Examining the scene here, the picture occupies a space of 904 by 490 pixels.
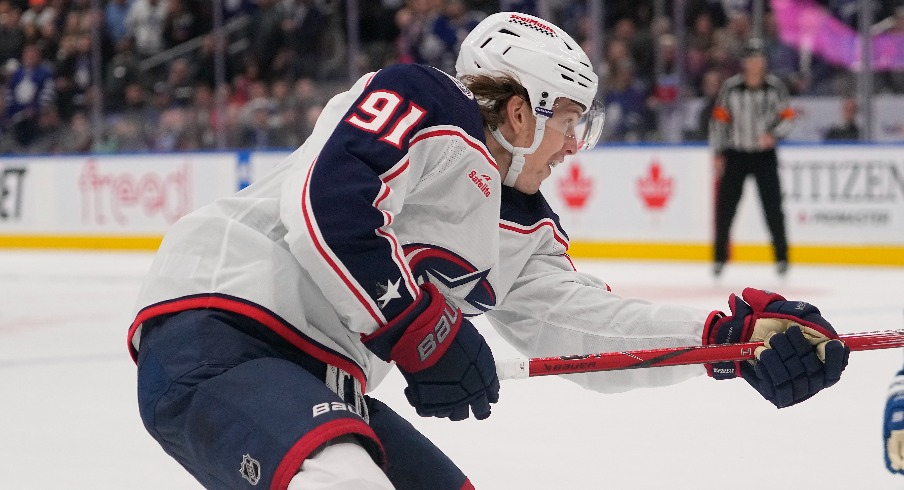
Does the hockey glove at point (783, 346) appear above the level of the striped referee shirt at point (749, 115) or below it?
below

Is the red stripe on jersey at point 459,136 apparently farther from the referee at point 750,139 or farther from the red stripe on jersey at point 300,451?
the referee at point 750,139

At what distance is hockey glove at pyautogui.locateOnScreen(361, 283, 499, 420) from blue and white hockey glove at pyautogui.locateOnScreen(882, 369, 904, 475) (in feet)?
3.22

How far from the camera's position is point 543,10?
9117 millimetres

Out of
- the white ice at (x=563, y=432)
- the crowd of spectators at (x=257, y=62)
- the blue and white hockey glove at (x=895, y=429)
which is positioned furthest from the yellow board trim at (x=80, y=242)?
the blue and white hockey glove at (x=895, y=429)

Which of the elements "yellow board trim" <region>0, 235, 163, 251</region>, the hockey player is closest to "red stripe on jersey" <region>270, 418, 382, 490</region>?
the hockey player

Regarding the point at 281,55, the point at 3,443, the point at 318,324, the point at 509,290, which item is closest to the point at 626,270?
the point at 281,55

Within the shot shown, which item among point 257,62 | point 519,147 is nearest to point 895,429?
point 519,147

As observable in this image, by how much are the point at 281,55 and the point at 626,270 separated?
4.15m

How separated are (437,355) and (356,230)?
20 centimetres

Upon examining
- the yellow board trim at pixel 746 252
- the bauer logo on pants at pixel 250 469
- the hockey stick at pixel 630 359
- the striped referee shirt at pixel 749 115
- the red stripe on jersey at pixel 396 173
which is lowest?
the yellow board trim at pixel 746 252

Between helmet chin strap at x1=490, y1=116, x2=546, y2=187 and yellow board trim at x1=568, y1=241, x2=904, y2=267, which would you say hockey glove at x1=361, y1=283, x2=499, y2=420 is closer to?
helmet chin strap at x1=490, y1=116, x2=546, y2=187

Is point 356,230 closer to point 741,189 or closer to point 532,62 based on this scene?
point 532,62

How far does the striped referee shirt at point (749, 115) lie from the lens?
766 centimetres

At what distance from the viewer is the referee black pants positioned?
7590mm
